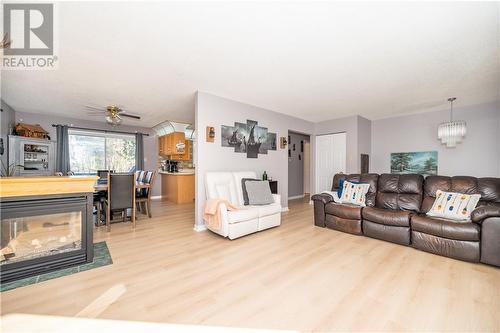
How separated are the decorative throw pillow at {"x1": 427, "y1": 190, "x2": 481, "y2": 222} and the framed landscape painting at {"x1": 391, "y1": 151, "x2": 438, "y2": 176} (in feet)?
8.40

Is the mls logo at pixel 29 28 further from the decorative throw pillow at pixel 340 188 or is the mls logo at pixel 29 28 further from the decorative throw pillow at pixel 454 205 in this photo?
the decorative throw pillow at pixel 454 205

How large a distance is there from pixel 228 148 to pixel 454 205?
11.9ft

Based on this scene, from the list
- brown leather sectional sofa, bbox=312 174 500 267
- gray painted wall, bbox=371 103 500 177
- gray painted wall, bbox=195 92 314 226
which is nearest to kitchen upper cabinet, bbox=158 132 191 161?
gray painted wall, bbox=195 92 314 226

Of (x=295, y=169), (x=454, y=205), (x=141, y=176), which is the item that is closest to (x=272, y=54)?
→ (x=454, y=205)

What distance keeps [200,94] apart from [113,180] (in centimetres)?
220

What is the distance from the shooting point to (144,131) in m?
7.03

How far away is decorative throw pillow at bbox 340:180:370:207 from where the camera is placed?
3.63m

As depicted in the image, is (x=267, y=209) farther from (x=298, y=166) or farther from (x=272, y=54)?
(x=298, y=166)

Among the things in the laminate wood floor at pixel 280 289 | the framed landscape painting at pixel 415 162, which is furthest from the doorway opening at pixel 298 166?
the laminate wood floor at pixel 280 289

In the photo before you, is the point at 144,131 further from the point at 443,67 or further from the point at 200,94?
the point at 443,67

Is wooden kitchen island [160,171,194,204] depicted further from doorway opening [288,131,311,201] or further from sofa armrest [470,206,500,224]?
sofa armrest [470,206,500,224]

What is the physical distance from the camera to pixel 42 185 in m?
2.12

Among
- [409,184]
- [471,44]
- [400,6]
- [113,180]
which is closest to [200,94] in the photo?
[113,180]

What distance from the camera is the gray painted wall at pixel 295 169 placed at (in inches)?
274
